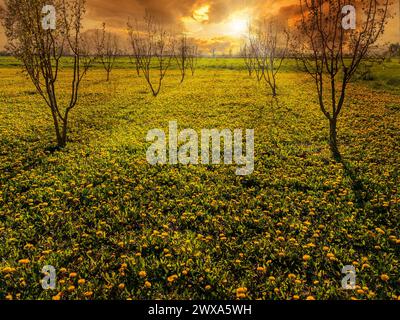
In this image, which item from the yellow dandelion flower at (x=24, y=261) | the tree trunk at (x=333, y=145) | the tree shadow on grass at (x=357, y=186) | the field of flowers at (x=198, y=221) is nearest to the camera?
the field of flowers at (x=198, y=221)

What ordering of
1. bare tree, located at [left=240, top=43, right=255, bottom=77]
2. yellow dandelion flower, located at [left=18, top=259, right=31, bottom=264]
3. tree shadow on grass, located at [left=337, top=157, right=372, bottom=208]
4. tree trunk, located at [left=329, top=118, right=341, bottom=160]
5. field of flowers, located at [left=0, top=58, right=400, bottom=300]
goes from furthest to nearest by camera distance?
bare tree, located at [left=240, top=43, right=255, bottom=77]
tree trunk, located at [left=329, top=118, right=341, bottom=160]
tree shadow on grass, located at [left=337, top=157, right=372, bottom=208]
yellow dandelion flower, located at [left=18, top=259, right=31, bottom=264]
field of flowers, located at [left=0, top=58, right=400, bottom=300]

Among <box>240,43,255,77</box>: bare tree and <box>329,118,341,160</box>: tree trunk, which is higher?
<box>240,43,255,77</box>: bare tree

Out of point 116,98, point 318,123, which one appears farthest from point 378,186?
point 116,98

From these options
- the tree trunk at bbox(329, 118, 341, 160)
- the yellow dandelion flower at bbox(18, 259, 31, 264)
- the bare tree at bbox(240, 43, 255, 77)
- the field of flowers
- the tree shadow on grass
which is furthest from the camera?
the bare tree at bbox(240, 43, 255, 77)

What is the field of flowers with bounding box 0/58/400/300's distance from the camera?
465 cm

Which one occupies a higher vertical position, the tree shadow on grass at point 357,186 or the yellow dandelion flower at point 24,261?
the tree shadow on grass at point 357,186

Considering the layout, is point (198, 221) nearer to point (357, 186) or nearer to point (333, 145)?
point (357, 186)

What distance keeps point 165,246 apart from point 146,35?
25630 millimetres

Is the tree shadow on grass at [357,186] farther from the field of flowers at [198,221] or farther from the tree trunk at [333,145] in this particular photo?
the tree trunk at [333,145]

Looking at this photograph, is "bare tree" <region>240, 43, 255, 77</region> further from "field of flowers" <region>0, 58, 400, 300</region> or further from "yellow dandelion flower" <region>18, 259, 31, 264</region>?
"yellow dandelion flower" <region>18, 259, 31, 264</region>

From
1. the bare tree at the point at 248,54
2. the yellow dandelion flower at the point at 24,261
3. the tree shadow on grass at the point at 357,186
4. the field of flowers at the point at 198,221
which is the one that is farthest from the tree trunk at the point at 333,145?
the bare tree at the point at 248,54

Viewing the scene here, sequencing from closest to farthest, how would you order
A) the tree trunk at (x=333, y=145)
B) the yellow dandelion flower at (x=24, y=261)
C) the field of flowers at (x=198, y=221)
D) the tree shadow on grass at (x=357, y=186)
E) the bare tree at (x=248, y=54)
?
the field of flowers at (x=198, y=221) → the yellow dandelion flower at (x=24, y=261) → the tree shadow on grass at (x=357, y=186) → the tree trunk at (x=333, y=145) → the bare tree at (x=248, y=54)

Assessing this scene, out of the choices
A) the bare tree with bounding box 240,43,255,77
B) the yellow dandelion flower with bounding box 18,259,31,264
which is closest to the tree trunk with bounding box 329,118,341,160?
the yellow dandelion flower with bounding box 18,259,31,264

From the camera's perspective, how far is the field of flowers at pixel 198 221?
465 cm
